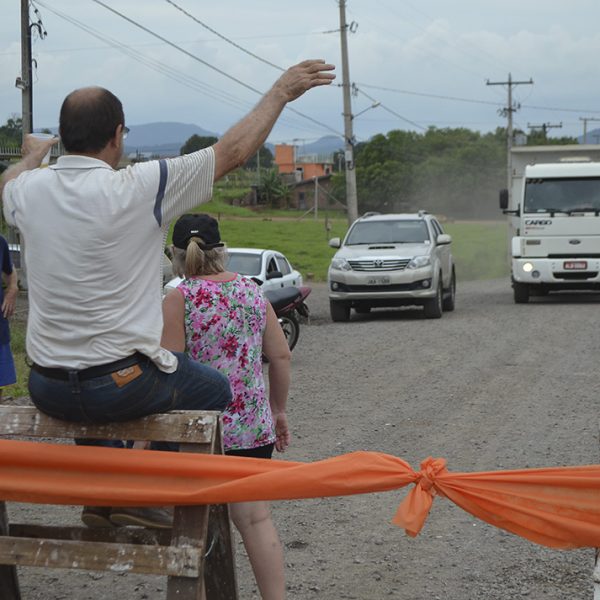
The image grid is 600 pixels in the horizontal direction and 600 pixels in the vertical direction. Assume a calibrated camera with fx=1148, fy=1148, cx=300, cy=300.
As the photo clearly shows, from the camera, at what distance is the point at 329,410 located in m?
11.4

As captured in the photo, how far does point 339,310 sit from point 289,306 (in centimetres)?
621

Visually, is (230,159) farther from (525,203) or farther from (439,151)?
(439,151)

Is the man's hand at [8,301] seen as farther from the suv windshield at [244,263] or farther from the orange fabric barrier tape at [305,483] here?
the suv windshield at [244,263]

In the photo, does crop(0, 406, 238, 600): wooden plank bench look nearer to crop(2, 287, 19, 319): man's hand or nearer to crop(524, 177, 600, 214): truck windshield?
crop(2, 287, 19, 319): man's hand

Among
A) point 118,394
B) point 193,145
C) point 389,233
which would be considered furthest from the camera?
point 193,145

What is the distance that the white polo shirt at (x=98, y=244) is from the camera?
3.88m

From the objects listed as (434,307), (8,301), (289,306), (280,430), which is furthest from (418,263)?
(280,430)

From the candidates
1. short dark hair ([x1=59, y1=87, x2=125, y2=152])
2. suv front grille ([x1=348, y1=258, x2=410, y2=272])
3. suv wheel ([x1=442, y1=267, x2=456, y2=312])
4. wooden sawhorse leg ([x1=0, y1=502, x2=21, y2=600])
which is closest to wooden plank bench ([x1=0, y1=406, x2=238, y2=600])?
wooden sawhorse leg ([x1=0, y1=502, x2=21, y2=600])

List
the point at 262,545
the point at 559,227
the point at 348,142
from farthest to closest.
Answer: the point at 348,142 → the point at 559,227 → the point at 262,545

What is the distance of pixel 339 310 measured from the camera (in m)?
22.2

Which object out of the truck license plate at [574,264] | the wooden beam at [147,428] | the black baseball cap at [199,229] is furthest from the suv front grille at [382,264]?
the wooden beam at [147,428]

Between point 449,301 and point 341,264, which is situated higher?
point 341,264

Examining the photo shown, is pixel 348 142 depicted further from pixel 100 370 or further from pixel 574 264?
pixel 100 370

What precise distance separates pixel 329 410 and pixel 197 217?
654 cm
